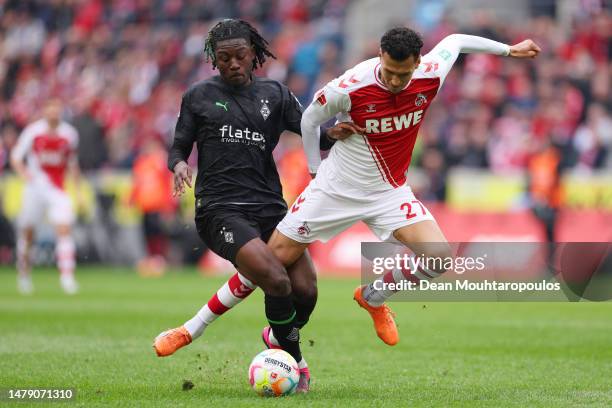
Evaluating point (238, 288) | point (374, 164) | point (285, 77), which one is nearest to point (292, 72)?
point (285, 77)

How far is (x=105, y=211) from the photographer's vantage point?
23359 mm

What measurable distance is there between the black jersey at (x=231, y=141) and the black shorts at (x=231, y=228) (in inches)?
2.5

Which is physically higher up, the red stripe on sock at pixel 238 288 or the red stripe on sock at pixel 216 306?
the red stripe on sock at pixel 238 288

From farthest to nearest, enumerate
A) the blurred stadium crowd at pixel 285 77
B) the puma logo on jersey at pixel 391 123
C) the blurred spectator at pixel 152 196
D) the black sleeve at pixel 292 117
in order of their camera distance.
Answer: the blurred spectator at pixel 152 196
the blurred stadium crowd at pixel 285 77
the black sleeve at pixel 292 117
the puma logo on jersey at pixel 391 123

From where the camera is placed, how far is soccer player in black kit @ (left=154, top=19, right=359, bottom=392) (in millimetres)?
8180

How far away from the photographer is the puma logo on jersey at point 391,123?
27.1ft

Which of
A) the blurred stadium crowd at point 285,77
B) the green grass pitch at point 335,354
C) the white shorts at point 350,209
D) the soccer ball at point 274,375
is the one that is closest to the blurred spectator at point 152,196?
the blurred stadium crowd at point 285,77

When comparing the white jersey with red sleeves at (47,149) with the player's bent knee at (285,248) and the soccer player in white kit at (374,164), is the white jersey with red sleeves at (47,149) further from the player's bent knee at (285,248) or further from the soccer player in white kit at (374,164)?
the player's bent knee at (285,248)

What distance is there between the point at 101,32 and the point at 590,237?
15436 millimetres

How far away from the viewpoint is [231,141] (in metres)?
8.30

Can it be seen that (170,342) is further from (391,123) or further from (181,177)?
(391,123)

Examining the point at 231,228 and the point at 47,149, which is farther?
the point at 47,149

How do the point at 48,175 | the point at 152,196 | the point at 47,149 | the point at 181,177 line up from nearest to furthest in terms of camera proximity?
the point at 181,177 → the point at 47,149 → the point at 48,175 → the point at 152,196

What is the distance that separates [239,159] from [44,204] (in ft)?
34.1
